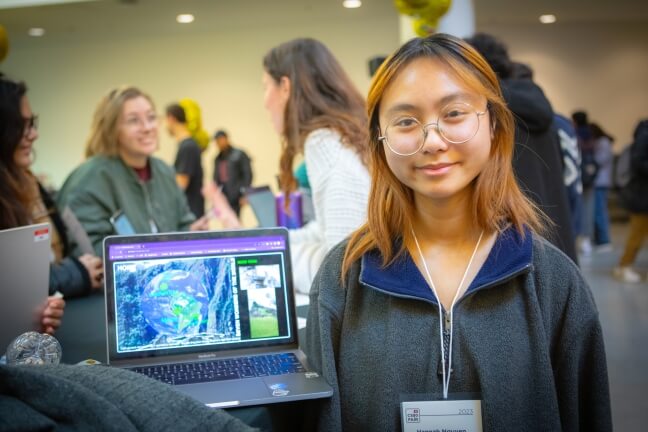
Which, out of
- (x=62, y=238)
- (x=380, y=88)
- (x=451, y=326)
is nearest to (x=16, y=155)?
(x=62, y=238)

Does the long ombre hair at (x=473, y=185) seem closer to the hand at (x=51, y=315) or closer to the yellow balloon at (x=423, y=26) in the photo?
the hand at (x=51, y=315)

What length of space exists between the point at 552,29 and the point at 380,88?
1087cm

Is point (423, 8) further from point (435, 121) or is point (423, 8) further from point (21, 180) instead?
point (435, 121)

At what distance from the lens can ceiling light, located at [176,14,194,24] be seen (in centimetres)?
934

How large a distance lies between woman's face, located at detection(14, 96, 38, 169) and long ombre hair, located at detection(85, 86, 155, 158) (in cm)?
64

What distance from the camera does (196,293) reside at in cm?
149

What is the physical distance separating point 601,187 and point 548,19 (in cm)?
360

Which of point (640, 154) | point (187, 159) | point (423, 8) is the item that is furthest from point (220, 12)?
point (423, 8)

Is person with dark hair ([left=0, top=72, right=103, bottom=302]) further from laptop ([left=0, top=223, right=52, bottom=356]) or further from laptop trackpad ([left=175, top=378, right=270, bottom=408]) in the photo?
laptop trackpad ([left=175, top=378, right=270, bottom=408])

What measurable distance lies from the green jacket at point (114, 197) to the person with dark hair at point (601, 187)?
5954mm

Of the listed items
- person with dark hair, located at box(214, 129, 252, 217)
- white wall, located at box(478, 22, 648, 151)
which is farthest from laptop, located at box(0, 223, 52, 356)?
white wall, located at box(478, 22, 648, 151)

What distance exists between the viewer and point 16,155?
235 centimetres

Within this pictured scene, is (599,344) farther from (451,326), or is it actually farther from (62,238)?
(62,238)

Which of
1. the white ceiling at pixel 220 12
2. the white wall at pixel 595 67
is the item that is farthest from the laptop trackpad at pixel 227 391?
the white wall at pixel 595 67
